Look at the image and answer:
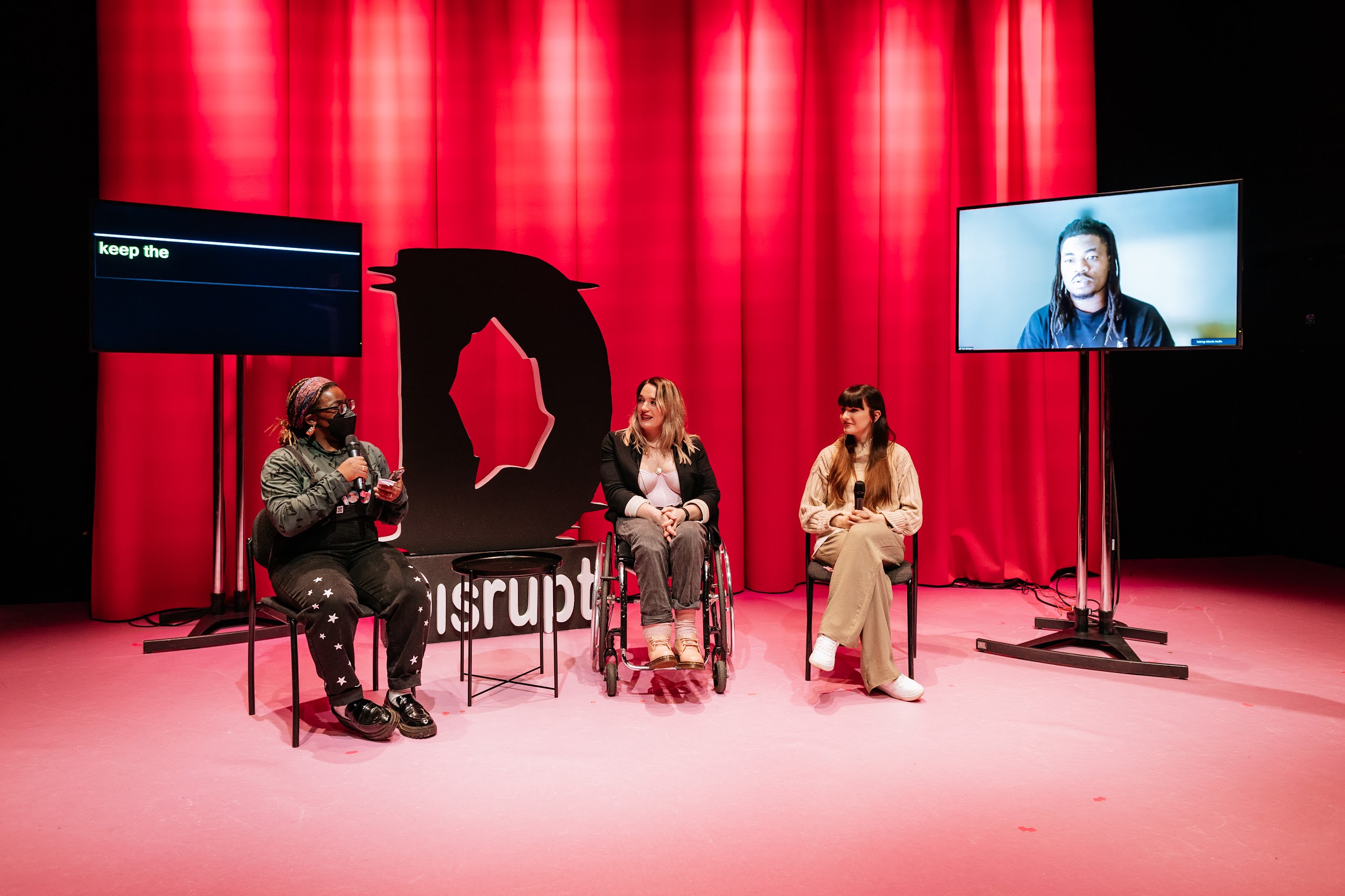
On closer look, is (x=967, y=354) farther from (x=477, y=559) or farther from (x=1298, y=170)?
(x=477, y=559)

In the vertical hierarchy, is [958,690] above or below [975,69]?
→ below

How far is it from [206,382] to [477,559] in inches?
83.1

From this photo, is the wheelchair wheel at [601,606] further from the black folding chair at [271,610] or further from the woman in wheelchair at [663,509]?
the black folding chair at [271,610]

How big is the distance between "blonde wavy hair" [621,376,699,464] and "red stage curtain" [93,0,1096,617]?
120cm

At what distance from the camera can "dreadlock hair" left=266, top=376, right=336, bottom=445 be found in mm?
3057

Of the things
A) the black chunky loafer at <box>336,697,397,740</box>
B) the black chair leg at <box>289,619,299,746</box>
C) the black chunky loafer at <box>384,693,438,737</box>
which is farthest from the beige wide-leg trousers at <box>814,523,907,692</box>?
the black chair leg at <box>289,619,299,746</box>

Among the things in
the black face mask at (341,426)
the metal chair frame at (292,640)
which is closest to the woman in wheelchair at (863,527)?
the metal chair frame at (292,640)

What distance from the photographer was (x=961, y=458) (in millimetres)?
5176

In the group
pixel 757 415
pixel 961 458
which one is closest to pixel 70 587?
pixel 757 415

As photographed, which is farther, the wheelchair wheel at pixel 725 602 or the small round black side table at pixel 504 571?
the wheelchair wheel at pixel 725 602

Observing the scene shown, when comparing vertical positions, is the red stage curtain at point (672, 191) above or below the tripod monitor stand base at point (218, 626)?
above

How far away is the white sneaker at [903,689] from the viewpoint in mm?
3242
